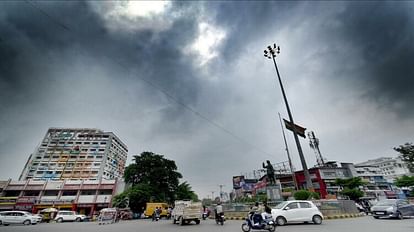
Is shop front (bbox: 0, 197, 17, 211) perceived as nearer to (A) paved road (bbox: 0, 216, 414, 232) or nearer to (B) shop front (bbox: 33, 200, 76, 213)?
(B) shop front (bbox: 33, 200, 76, 213)

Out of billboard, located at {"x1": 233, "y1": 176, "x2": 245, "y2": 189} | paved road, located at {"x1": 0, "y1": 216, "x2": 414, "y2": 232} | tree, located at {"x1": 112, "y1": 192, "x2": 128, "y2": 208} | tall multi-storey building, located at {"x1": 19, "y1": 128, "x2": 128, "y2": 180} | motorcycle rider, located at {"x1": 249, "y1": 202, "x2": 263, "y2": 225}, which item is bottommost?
paved road, located at {"x1": 0, "y1": 216, "x2": 414, "y2": 232}

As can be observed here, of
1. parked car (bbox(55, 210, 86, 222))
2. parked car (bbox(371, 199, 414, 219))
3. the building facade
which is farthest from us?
the building facade

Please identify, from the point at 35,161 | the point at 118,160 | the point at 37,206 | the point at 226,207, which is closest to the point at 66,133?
the point at 35,161

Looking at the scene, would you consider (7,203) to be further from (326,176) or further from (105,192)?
(326,176)

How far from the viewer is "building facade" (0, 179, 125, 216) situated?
41.0m

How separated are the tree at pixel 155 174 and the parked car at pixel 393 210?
31355 millimetres

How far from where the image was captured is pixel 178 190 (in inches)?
1652

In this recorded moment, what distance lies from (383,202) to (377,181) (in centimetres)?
A: 5560

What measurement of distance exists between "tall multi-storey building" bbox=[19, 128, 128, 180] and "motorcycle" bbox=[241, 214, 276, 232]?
69.7 meters

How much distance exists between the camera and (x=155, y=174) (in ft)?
127

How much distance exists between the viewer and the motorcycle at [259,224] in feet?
29.8

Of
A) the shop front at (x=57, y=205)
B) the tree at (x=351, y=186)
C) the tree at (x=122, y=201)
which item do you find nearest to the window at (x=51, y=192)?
the shop front at (x=57, y=205)

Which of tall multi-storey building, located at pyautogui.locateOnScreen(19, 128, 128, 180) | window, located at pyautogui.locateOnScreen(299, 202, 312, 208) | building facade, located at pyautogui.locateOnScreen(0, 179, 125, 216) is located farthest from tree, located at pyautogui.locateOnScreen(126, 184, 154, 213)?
tall multi-storey building, located at pyautogui.locateOnScreen(19, 128, 128, 180)

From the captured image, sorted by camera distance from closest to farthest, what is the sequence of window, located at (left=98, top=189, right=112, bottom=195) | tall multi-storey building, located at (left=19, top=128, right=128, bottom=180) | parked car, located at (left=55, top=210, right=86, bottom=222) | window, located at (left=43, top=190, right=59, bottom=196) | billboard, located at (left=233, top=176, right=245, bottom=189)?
parked car, located at (left=55, top=210, right=86, bottom=222) → window, located at (left=43, top=190, right=59, bottom=196) → window, located at (left=98, top=189, right=112, bottom=195) → billboard, located at (left=233, top=176, right=245, bottom=189) → tall multi-storey building, located at (left=19, top=128, right=128, bottom=180)
